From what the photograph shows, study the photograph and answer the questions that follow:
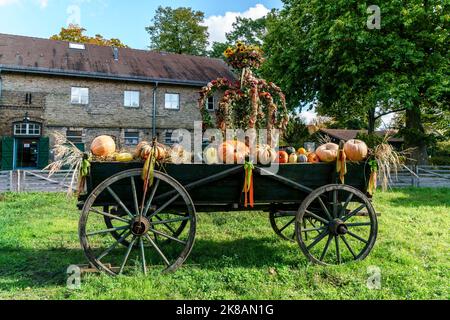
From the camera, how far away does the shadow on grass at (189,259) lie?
3.67 m

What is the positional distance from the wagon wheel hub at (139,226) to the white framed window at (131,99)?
18.9 meters

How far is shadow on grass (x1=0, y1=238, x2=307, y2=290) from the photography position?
144 inches

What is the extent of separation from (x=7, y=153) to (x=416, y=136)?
21.5m

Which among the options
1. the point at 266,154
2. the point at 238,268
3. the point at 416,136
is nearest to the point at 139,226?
the point at 238,268

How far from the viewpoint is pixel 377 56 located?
1470 cm

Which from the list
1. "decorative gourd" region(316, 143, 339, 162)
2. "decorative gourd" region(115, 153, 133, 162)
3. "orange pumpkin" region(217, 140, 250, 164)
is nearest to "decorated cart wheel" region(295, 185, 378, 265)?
"decorative gourd" region(316, 143, 339, 162)

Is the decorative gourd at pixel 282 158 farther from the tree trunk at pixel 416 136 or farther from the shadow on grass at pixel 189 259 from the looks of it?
the tree trunk at pixel 416 136

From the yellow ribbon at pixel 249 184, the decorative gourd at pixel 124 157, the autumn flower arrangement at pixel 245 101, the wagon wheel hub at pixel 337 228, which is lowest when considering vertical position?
the wagon wheel hub at pixel 337 228

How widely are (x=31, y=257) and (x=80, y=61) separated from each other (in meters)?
19.3

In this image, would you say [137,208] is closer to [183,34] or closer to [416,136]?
[416,136]

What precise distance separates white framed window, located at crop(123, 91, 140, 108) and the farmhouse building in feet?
0.20

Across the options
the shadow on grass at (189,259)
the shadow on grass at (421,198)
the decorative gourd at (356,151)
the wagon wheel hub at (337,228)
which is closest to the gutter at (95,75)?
the shadow on grass at (421,198)

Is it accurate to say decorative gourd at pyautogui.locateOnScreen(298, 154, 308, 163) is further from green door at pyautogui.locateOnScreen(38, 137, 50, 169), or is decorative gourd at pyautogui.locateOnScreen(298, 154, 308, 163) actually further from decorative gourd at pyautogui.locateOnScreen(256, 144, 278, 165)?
green door at pyautogui.locateOnScreen(38, 137, 50, 169)
